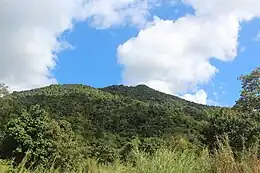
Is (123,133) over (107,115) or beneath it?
beneath

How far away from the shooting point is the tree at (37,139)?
27812mm

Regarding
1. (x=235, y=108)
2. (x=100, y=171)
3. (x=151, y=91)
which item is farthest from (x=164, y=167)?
(x=151, y=91)

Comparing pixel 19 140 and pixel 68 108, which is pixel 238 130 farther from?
pixel 68 108

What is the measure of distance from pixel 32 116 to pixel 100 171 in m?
22.0

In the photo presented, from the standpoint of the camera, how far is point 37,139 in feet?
94.8

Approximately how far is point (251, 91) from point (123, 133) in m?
22.3

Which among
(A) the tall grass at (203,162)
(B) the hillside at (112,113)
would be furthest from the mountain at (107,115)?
(A) the tall grass at (203,162)

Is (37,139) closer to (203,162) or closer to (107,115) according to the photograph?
(203,162)

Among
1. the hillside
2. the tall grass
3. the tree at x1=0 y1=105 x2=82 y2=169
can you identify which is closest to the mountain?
the hillside

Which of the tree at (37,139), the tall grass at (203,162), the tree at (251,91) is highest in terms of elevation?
the tree at (251,91)

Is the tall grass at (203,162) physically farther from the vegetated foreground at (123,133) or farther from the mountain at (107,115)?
the mountain at (107,115)

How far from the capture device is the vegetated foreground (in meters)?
6.68

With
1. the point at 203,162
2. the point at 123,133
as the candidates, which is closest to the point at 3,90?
the point at 123,133

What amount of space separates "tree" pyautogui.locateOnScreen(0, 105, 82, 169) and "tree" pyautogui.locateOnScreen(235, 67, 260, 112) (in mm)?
12865
